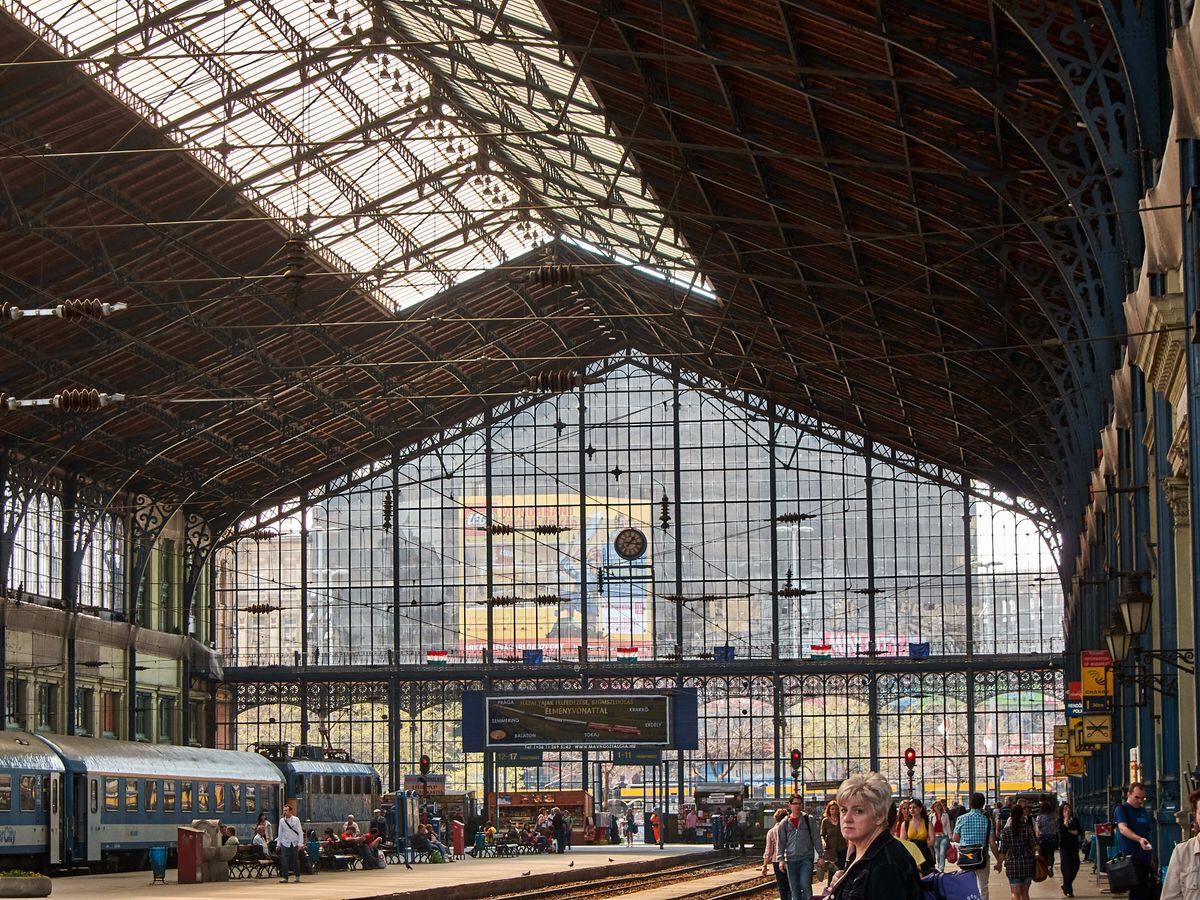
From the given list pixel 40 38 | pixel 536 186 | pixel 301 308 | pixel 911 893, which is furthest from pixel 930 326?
pixel 911 893

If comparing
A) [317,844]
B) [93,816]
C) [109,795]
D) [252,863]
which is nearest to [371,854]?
[317,844]

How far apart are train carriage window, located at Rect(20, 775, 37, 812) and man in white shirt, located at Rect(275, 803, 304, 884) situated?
5.36 metres

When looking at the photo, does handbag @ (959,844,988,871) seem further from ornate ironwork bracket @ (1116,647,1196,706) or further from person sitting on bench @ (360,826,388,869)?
person sitting on bench @ (360,826,388,869)

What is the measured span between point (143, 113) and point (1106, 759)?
23603 mm

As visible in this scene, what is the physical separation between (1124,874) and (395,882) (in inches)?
781

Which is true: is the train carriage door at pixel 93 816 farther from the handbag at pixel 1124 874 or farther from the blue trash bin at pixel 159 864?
the handbag at pixel 1124 874

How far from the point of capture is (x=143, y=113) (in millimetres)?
33781

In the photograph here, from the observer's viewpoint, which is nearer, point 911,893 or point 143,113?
point 911,893

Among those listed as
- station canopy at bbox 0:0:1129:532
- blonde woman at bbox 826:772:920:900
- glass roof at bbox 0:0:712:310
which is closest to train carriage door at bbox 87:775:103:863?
station canopy at bbox 0:0:1129:532

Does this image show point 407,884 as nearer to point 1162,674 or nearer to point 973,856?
point 1162,674

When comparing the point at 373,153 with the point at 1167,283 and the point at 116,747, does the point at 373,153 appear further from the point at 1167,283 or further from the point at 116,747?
the point at 1167,283

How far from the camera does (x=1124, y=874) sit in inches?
501

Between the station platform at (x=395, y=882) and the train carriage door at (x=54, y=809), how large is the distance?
0.53 m

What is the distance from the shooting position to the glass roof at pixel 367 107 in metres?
31.4
